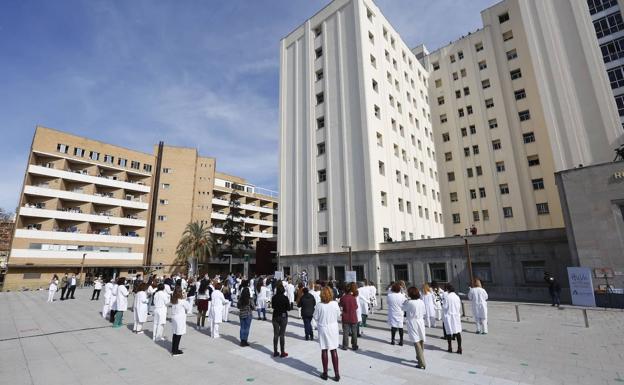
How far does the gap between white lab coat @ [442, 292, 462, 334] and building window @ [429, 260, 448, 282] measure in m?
16.8

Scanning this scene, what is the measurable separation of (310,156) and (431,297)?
23.4 m

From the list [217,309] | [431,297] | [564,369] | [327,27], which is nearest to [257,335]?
[217,309]

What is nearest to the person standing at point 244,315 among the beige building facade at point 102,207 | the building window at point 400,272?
the building window at point 400,272

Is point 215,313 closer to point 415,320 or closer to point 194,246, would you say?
point 415,320

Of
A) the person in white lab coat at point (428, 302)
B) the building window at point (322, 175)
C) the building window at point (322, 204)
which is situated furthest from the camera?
the building window at point (322, 175)

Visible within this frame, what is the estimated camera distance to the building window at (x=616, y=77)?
27875mm

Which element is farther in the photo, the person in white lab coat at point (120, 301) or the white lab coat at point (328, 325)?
the person in white lab coat at point (120, 301)

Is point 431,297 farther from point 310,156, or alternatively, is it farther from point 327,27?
point 327,27

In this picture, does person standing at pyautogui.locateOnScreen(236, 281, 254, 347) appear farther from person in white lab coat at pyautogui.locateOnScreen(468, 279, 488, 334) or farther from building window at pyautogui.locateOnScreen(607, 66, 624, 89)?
building window at pyautogui.locateOnScreen(607, 66, 624, 89)

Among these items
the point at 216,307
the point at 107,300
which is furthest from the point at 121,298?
the point at 216,307

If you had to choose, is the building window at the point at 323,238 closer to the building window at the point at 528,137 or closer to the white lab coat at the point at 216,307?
the white lab coat at the point at 216,307

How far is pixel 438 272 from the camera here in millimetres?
25406

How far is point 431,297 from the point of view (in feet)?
43.0

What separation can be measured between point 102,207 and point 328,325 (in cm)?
5350
